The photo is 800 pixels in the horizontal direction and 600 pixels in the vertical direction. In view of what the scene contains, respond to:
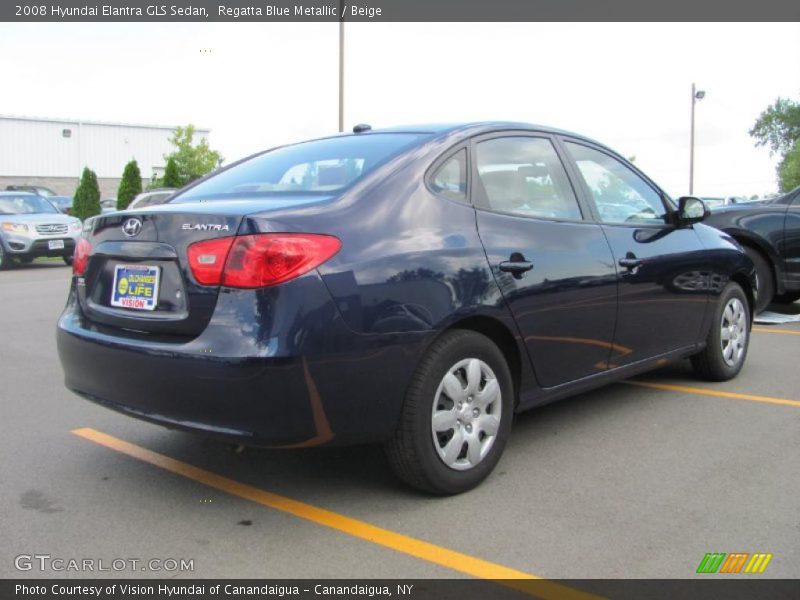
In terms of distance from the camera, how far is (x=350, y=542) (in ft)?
9.99

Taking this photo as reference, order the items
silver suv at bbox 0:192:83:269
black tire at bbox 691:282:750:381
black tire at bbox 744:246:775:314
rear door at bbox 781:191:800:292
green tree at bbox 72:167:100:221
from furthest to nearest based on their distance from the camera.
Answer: green tree at bbox 72:167:100:221 < silver suv at bbox 0:192:83:269 < black tire at bbox 744:246:775:314 < rear door at bbox 781:191:800:292 < black tire at bbox 691:282:750:381

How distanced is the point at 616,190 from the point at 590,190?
370mm

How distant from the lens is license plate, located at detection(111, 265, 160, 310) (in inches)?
127

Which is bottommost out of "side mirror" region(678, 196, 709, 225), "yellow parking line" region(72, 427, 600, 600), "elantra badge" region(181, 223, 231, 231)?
"yellow parking line" region(72, 427, 600, 600)

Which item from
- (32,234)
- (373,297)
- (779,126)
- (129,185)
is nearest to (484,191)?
(373,297)

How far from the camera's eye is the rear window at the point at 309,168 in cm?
360

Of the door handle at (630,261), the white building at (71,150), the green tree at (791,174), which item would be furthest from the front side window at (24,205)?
the green tree at (791,174)

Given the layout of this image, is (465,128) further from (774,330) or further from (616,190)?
(774,330)

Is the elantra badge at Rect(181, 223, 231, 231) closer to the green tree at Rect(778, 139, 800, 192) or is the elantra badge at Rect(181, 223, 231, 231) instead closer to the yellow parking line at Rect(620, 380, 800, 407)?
the yellow parking line at Rect(620, 380, 800, 407)

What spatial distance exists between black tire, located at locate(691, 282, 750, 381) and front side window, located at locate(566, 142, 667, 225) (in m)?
0.89

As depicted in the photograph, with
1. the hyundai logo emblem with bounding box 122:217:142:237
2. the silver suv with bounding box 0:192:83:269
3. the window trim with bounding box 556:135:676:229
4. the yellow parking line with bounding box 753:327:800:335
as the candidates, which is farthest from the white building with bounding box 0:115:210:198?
the hyundai logo emblem with bounding box 122:217:142:237

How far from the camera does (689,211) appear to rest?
506cm
